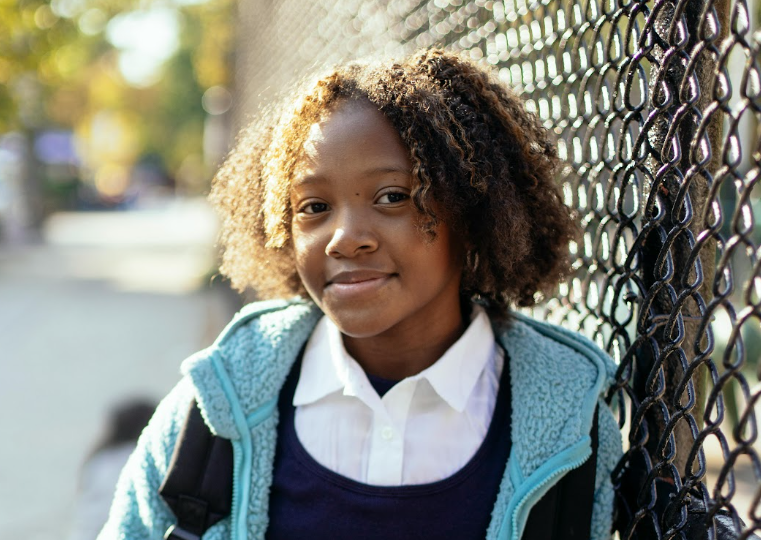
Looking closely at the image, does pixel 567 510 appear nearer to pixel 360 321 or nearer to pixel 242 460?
pixel 360 321

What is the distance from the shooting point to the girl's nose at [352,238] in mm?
1604

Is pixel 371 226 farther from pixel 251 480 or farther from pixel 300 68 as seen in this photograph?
pixel 300 68

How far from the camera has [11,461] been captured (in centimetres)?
486

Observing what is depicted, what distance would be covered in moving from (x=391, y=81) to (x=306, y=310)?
0.58m

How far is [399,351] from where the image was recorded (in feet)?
6.07

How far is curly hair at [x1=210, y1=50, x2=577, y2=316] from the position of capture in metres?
1.68

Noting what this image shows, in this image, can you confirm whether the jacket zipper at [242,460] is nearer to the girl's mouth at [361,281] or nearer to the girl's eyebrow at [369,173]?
the girl's mouth at [361,281]

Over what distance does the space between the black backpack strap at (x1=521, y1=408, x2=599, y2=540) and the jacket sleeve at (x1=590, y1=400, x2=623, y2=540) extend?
0.03 m

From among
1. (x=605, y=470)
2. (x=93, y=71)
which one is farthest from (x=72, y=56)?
(x=93, y=71)

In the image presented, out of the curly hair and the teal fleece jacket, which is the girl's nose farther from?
the teal fleece jacket

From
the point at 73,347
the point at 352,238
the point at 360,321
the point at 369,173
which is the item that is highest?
the point at 369,173

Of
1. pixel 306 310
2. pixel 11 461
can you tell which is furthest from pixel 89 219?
pixel 306 310

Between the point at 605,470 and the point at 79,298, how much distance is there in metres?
10.3

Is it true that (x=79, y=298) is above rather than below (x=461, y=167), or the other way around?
below
